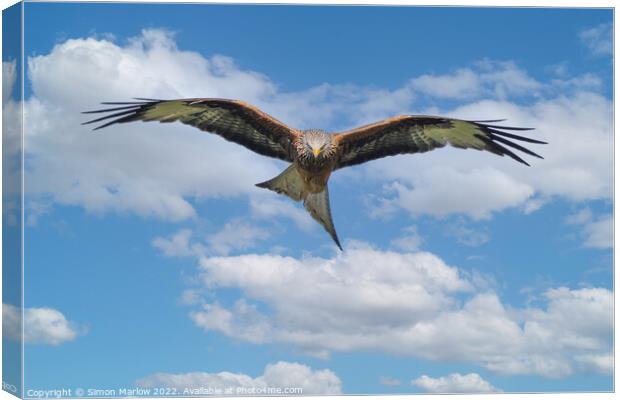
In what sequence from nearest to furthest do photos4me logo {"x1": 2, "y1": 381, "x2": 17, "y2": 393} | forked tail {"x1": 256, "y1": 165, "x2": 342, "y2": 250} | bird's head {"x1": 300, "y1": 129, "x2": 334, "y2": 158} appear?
photos4me logo {"x1": 2, "y1": 381, "x2": 17, "y2": 393}
bird's head {"x1": 300, "y1": 129, "x2": 334, "y2": 158}
forked tail {"x1": 256, "y1": 165, "x2": 342, "y2": 250}

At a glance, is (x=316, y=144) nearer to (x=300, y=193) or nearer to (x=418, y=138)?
(x=300, y=193)

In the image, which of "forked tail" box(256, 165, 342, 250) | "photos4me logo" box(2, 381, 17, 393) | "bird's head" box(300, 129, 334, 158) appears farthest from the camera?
"forked tail" box(256, 165, 342, 250)

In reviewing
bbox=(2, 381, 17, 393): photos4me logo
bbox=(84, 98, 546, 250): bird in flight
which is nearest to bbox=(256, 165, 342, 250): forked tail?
bbox=(84, 98, 546, 250): bird in flight

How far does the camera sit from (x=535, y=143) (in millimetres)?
9320

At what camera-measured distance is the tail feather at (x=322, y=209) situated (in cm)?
977

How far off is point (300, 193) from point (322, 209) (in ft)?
1.49

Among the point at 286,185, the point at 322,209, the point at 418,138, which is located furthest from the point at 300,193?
the point at 418,138

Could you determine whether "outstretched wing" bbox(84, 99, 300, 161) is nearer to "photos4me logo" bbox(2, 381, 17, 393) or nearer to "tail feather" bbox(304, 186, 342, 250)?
"tail feather" bbox(304, 186, 342, 250)

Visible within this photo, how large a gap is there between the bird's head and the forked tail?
2.37 ft

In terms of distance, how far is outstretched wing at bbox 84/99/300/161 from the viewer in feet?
30.3

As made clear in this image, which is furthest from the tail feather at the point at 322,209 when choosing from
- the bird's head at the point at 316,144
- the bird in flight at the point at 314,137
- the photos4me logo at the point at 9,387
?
the photos4me logo at the point at 9,387

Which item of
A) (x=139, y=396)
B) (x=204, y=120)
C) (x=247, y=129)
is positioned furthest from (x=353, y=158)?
(x=139, y=396)

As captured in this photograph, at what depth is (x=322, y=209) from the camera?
32.6 feet

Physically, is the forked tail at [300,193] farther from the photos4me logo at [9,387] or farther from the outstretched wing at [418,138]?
the photos4me logo at [9,387]
